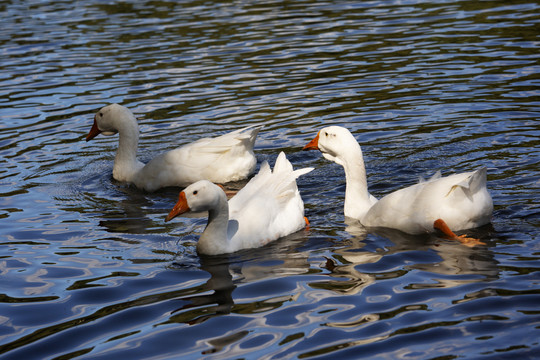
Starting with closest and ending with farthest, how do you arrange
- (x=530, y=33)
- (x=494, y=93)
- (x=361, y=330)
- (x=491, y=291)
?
(x=361, y=330) → (x=491, y=291) → (x=494, y=93) → (x=530, y=33)

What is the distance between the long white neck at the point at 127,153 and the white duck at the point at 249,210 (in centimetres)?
282

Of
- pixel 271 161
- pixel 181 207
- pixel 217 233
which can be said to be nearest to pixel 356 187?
pixel 217 233

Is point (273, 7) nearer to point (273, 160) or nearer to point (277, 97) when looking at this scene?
point (277, 97)

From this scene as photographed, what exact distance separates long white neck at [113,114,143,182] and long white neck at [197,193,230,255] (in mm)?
3570

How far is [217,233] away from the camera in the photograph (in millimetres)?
7777

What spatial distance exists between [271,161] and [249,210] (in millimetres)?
2938

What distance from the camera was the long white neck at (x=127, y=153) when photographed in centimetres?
1120

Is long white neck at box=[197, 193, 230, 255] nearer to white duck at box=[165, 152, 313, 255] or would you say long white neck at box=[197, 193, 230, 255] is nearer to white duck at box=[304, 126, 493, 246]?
white duck at box=[165, 152, 313, 255]

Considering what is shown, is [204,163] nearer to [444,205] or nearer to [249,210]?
[249,210]

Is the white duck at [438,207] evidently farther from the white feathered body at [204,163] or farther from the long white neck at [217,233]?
the white feathered body at [204,163]

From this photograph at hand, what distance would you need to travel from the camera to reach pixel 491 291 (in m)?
6.22

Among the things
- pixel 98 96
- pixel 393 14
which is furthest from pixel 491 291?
pixel 393 14

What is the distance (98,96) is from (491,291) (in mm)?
10519

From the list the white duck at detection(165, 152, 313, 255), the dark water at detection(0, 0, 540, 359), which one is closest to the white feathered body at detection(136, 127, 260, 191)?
the dark water at detection(0, 0, 540, 359)
